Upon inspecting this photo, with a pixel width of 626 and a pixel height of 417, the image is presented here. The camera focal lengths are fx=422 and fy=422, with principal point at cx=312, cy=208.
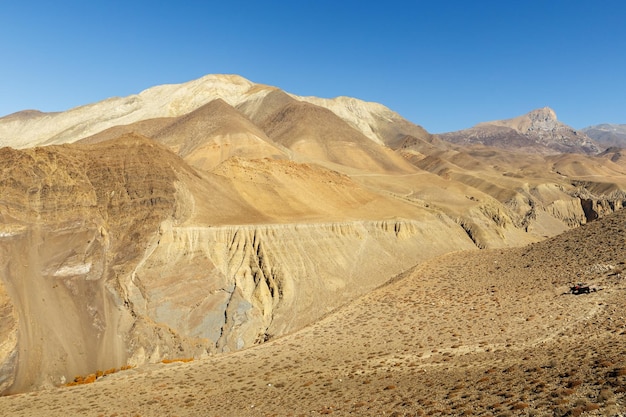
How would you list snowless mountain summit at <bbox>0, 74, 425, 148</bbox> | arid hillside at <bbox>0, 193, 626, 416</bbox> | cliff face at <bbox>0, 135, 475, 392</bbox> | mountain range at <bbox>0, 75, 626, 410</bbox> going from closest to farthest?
arid hillside at <bbox>0, 193, 626, 416</bbox>, cliff face at <bbox>0, 135, 475, 392</bbox>, mountain range at <bbox>0, 75, 626, 410</bbox>, snowless mountain summit at <bbox>0, 74, 425, 148</bbox>

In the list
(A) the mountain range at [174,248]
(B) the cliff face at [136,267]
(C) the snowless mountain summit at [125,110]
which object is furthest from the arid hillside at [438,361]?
(C) the snowless mountain summit at [125,110]

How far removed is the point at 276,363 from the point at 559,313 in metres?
14.0

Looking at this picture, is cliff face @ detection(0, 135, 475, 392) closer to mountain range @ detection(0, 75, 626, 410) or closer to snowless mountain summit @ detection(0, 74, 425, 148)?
mountain range @ detection(0, 75, 626, 410)

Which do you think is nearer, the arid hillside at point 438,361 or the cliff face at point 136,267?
the arid hillside at point 438,361

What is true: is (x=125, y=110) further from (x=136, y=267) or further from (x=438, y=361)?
(x=438, y=361)

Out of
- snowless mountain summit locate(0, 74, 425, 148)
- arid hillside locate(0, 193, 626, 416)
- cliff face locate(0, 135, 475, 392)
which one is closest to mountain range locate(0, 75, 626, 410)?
cliff face locate(0, 135, 475, 392)

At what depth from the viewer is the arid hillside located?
12.2m

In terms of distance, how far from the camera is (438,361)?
17.2 m

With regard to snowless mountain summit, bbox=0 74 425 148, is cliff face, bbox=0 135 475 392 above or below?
below

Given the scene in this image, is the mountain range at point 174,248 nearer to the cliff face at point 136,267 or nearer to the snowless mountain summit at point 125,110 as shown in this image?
the cliff face at point 136,267

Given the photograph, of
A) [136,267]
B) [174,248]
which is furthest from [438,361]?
[136,267]

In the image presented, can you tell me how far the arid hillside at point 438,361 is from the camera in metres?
12.2

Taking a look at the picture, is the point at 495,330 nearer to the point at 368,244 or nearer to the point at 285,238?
the point at 285,238

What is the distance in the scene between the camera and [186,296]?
121 feet
